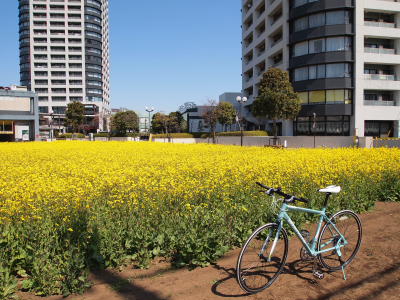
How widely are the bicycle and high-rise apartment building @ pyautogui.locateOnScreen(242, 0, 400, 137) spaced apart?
34.9 meters

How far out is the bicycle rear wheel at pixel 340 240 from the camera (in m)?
4.29

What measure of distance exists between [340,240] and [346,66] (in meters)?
39.1

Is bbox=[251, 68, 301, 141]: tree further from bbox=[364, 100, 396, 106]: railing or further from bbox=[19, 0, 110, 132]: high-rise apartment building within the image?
bbox=[19, 0, 110, 132]: high-rise apartment building

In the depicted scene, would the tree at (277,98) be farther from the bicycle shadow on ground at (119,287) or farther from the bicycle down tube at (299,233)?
the bicycle shadow on ground at (119,287)

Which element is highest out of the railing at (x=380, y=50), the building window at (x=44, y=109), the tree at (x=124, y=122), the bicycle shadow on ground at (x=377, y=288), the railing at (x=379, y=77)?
the railing at (x=380, y=50)

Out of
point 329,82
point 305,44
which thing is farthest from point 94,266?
point 305,44

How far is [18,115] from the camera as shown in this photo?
133ft

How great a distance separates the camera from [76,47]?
108 m

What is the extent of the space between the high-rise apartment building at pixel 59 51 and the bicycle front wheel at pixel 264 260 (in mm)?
106103

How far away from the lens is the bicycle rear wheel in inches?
169

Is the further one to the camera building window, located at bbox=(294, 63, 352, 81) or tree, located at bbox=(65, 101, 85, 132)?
tree, located at bbox=(65, 101, 85, 132)

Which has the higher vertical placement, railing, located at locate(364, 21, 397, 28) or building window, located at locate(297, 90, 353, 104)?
railing, located at locate(364, 21, 397, 28)

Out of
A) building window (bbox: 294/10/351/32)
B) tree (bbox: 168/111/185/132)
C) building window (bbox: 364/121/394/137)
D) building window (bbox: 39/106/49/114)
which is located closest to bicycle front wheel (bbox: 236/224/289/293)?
building window (bbox: 364/121/394/137)

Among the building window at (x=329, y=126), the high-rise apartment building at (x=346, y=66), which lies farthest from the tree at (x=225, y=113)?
the building window at (x=329, y=126)
